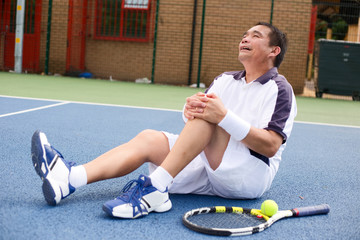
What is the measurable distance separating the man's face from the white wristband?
0.46m

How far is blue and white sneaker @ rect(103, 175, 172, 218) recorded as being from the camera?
223 cm


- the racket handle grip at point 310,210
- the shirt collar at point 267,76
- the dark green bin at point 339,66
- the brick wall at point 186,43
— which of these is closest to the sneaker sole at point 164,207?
the racket handle grip at point 310,210

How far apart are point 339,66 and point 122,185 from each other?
9.28m

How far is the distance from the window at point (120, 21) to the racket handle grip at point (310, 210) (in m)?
10.7

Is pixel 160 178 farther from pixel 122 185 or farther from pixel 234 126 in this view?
pixel 122 185

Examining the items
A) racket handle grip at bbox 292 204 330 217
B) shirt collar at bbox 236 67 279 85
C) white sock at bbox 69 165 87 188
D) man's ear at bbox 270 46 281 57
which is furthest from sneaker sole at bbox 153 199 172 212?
man's ear at bbox 270 46 281 57

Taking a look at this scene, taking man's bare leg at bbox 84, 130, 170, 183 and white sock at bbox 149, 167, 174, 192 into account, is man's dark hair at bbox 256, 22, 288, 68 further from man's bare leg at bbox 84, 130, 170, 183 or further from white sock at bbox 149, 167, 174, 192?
white sock at bbox 149, 167, 174, 192

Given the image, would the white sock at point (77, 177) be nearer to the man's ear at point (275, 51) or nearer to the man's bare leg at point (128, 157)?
the man's bare leg at point (128, 157)

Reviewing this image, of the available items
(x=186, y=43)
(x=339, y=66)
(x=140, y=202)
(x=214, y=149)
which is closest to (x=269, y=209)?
→ (x=214, y=149)

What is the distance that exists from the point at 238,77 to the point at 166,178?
0.76 m

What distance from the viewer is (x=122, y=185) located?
292 cm

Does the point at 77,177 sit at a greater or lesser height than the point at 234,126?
lesser

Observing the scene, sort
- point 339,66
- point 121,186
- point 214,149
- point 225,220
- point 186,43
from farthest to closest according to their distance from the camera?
1. point 186,43
2. point 339,66
3. point 121,186
4. point 214,149
5. point 225,220

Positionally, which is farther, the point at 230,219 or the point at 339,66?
the point at 339,66
